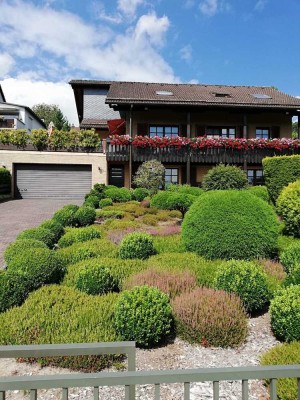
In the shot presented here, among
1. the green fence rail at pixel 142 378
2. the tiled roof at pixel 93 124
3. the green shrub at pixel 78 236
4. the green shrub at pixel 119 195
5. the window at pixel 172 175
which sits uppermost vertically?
the tiled roof at pixel 93 124

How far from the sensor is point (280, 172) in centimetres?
1138

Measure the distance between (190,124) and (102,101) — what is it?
27.2ft

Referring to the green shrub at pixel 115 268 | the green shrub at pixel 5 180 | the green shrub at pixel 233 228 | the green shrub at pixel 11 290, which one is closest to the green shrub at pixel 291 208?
the green shrub at pixel 233 228

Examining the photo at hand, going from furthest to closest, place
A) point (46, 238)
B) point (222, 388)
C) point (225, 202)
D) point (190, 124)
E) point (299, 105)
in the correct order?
1. point (190, 124)
2. point (299, 105)
3. point (46, 238)
4. point (225, 202)
5. point (222, 388)

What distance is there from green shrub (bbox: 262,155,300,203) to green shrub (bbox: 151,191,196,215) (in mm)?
2837

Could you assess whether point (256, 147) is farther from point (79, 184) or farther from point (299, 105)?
point (79, 184)

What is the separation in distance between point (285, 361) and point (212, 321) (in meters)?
0.88

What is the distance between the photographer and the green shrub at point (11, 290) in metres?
4.11

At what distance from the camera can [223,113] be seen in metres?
21.6

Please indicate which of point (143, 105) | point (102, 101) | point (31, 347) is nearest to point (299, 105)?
point (143, 105)

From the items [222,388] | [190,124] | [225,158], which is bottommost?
[222,388]

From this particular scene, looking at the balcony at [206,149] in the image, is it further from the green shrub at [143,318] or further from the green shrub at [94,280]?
the green shrub at [143,318]

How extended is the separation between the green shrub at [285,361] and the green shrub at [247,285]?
100 cm

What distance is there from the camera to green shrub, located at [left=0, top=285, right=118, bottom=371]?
10.5 feet
